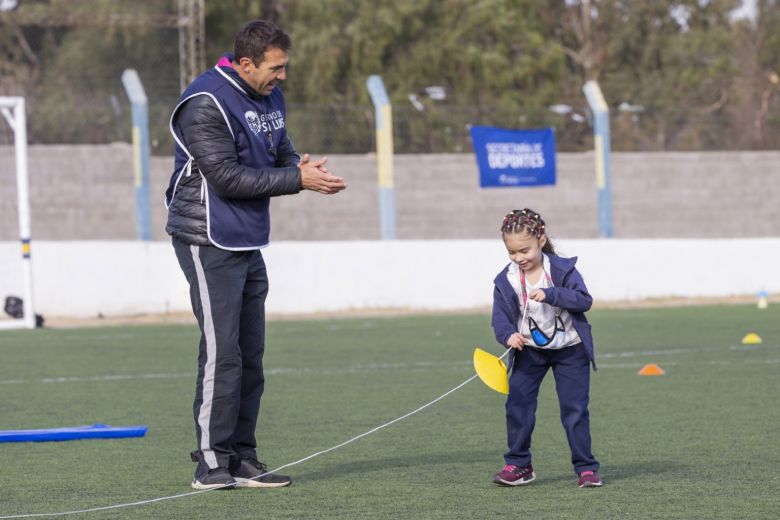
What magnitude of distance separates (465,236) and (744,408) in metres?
15.4

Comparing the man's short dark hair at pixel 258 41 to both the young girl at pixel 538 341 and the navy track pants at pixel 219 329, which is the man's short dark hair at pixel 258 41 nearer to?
the navy track pants at pixel 219 329

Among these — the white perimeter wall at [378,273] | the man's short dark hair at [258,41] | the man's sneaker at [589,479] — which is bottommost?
the man's sneaker at [589,479]

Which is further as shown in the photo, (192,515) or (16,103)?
(16,103)

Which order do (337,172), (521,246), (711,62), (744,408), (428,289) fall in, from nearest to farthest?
(521,246), (744,408), (428,289), (337,172), (711,62)

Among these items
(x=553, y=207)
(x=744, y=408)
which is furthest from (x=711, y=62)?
(x=744, y=408)

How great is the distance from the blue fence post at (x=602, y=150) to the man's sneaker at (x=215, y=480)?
15232 millimetres

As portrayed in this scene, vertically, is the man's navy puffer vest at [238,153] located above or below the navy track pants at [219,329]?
above

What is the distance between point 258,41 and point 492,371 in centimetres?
169

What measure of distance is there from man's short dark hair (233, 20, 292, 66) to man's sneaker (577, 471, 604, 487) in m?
2.18

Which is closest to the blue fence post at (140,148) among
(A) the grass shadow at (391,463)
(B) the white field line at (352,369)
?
(B) the white field line at (352,369)

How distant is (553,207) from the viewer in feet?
79.3

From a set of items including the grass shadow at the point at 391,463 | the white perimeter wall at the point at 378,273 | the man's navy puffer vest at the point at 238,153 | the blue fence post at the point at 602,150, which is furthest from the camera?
the blue fence post at the point at 602,150

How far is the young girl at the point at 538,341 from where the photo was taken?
594 centimetres

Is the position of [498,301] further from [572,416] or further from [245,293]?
[245,293]
